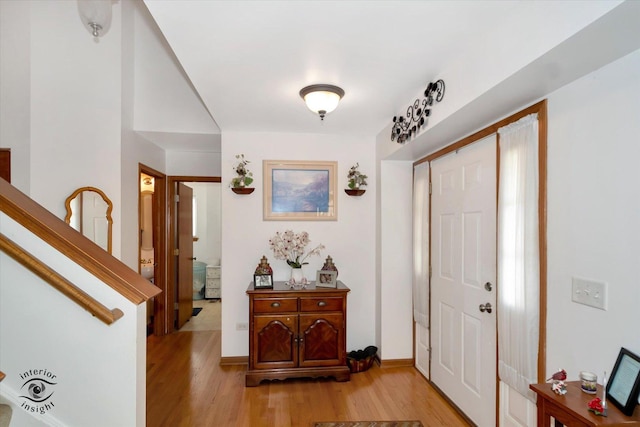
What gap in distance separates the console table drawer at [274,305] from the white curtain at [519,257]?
1.75 metres

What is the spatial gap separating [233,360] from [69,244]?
2.71 metres

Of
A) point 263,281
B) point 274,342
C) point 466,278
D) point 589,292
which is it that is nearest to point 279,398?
point 274,342

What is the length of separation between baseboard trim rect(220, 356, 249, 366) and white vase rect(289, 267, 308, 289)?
102 centimetres

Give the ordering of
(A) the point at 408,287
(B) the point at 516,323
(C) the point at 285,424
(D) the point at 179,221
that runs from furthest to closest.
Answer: (D) the point at 179,221, (A) the point at 408,287, (C) the point at 285,424, (B) the point at 516,323

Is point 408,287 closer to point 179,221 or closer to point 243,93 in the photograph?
point 243,93

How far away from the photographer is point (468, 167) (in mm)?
2631

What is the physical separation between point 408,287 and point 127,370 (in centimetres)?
282

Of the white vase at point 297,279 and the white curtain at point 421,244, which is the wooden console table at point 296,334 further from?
the white curtain at point 421,244

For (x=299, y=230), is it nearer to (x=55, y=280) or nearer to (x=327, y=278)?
(x=327, y=278)

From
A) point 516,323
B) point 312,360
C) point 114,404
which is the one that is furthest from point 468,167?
point 114,404

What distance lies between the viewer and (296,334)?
128 inches

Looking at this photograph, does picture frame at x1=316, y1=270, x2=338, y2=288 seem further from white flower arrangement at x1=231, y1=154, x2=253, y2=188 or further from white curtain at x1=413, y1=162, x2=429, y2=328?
white flower arrangement at x1=231, y1=154, x2=253, y2=188

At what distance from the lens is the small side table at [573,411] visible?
118 cm

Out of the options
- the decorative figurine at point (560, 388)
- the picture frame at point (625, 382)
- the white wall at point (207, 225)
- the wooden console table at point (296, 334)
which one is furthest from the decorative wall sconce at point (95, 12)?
the white wall at point (207, 225)
